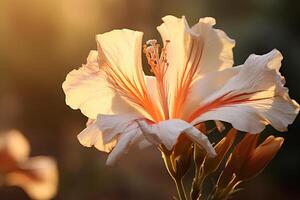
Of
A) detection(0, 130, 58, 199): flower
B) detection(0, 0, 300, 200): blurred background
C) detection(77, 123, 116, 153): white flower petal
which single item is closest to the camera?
detection(77, 123, 116, 153): white flower petal

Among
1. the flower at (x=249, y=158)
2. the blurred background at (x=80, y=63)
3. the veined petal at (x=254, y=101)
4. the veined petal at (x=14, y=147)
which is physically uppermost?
the veined petal at (x=254, y=101)

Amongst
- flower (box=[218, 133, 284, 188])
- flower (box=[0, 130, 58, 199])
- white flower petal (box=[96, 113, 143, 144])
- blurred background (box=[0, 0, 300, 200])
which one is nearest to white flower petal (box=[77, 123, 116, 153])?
white flower petal (box=[96, 113, 143, 144])

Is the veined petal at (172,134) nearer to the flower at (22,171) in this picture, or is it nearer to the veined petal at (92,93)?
the veined petal at (92,93)

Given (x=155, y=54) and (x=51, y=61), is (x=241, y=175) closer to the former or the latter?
(x=155, y=54)

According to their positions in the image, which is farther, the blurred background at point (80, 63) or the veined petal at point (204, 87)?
the blurred background at point (80, 63)

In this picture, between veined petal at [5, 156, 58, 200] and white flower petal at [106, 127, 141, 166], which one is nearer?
white flower petal at [106, 127, 141, 166]

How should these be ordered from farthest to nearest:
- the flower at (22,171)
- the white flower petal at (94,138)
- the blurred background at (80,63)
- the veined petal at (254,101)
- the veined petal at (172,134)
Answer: the blurred background at (80,63) → the flower at (22,171) → the white flower petal at (94,138) → the veined petal at (254,101) → the veined petal at (172,134)

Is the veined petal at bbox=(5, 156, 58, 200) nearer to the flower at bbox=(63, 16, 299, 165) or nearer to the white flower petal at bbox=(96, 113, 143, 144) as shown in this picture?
the flower at bbox=(63, 16, 299, 165)

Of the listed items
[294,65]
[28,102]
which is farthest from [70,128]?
[294,65]

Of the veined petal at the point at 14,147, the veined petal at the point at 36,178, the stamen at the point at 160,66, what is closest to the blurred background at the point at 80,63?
the veined petal at the point at 36,178
